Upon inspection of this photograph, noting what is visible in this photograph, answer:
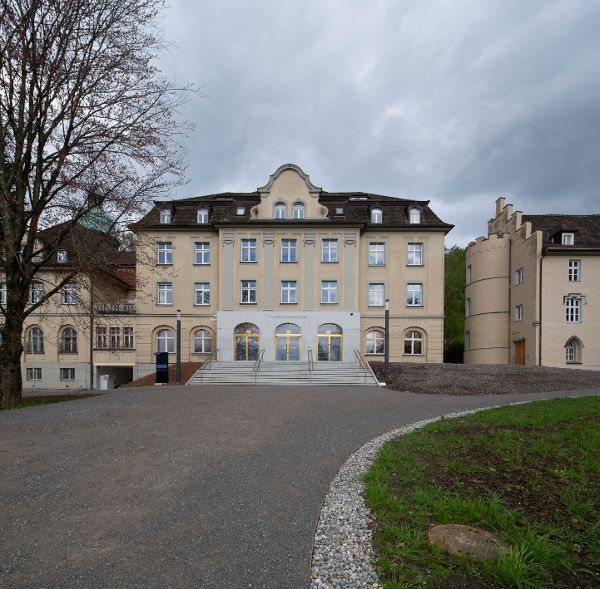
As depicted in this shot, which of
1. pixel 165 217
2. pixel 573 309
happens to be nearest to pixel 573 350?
pixel 573 309

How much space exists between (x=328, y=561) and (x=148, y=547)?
63.5 inches

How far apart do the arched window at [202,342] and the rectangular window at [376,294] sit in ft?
40.4

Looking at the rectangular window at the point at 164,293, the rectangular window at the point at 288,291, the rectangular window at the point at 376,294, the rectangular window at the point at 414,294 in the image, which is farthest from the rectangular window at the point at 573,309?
the rectangular window at the point at 164,293

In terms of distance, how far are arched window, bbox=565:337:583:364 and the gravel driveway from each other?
23780 millimetres

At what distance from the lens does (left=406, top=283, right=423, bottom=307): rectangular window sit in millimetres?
27422

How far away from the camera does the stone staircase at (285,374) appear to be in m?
19.0

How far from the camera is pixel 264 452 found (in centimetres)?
626

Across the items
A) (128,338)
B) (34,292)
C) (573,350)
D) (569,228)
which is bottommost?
(573,350)

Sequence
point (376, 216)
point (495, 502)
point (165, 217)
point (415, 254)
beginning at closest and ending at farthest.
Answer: point (495, 502), point (415, 254), point (376, 216), point (165, 217)

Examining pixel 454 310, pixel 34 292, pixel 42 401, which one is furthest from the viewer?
pixel 454 310

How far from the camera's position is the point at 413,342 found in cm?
2725

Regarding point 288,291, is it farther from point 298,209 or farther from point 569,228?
point 569,228

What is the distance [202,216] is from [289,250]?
738 centimetres

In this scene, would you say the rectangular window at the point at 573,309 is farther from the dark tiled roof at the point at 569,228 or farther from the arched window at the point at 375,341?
the arched window at the point at 375,341
